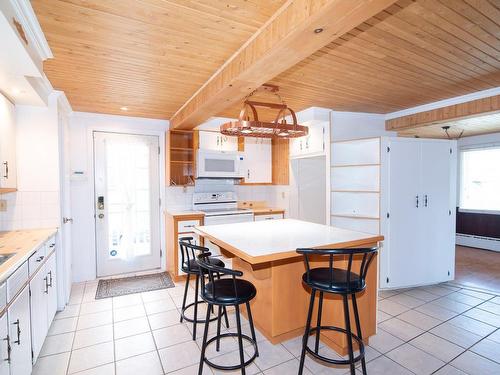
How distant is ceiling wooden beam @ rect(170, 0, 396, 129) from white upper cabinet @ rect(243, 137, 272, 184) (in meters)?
1.99

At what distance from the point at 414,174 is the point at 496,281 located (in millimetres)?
1924

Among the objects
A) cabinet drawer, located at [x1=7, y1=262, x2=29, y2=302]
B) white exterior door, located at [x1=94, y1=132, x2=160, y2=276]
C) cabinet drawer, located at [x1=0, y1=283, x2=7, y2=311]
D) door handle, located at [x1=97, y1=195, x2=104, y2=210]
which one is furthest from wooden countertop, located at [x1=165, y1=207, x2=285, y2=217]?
cabinet drawer, located at [x1=0, y1=283, x2=7, y2=311]

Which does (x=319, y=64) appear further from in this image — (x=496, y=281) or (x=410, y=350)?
(x=496, y=281)

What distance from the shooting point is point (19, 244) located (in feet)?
7.07

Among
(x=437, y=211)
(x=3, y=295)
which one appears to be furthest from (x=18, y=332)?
(x=437, y=211)

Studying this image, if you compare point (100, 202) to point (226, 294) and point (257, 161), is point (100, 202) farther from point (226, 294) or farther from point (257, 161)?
point (226, 294)

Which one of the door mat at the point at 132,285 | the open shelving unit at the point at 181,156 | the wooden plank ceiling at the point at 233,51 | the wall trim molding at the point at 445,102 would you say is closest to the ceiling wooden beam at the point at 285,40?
the wooden plank ceiling at the point at 233,51

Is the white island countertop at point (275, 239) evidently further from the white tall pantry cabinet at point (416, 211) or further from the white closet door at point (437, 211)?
the white closet door at point (437, 211)

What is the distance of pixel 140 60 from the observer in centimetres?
232

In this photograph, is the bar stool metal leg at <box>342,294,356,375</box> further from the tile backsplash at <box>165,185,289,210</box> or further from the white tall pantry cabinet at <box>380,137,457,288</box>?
the tile backsplash at <box>165,185,289,210</box>

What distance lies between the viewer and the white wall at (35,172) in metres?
2.79

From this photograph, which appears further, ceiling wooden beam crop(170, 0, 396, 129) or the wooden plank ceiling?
the wooden plank ceiling

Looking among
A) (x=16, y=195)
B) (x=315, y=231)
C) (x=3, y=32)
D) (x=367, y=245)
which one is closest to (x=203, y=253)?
(x=315, y=231)

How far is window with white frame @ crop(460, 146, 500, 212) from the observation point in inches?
217
